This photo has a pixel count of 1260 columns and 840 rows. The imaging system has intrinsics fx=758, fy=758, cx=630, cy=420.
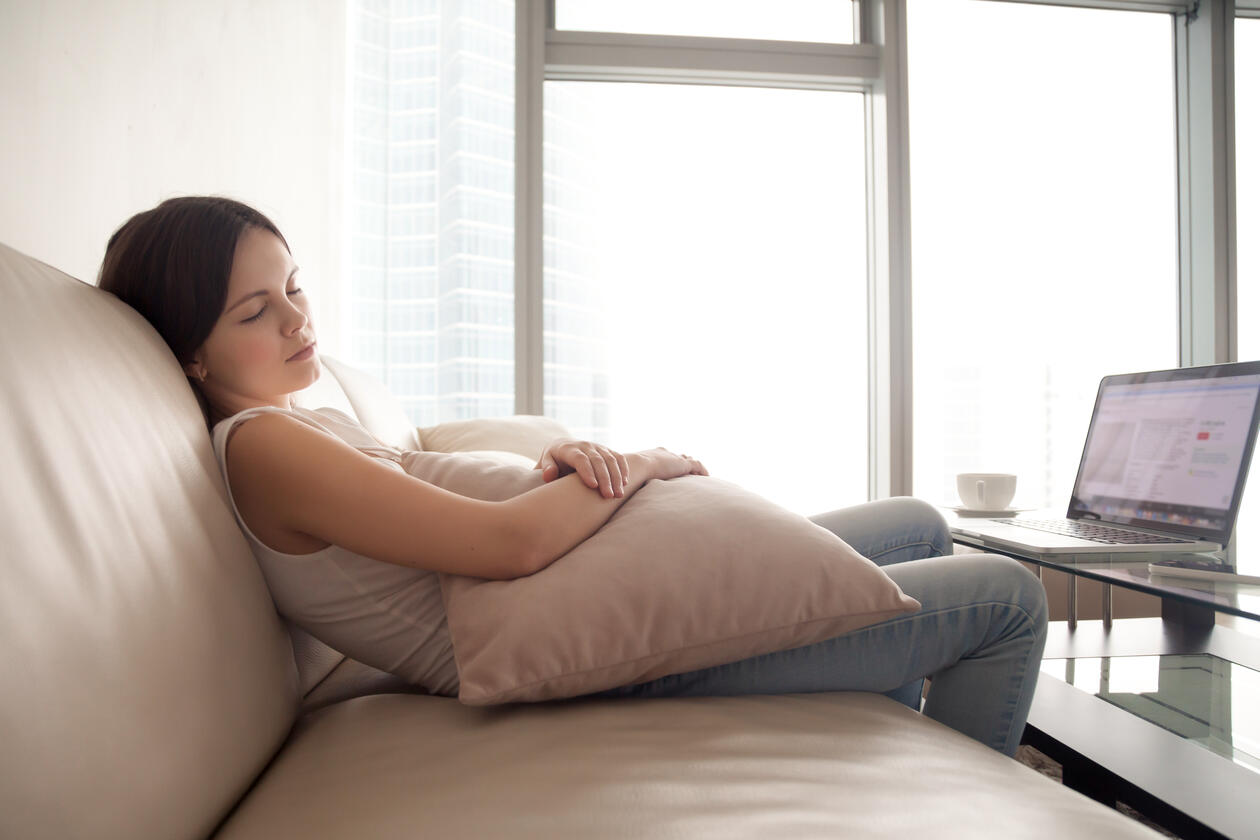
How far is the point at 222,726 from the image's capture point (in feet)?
1.84

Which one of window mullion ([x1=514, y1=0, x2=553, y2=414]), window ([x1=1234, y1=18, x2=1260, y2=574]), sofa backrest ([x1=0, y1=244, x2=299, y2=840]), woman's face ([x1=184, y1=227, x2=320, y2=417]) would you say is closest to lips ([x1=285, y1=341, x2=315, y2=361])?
woman's face ([x1=184, y1=227, x2=320, y2=417])

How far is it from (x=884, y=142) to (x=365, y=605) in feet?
9.09

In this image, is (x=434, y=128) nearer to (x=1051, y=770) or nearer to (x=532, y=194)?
(x=532, y=194)

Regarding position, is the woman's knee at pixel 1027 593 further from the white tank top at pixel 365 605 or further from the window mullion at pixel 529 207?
the window mullion at pixel 529 207

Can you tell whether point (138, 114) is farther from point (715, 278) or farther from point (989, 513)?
point (715, 278)

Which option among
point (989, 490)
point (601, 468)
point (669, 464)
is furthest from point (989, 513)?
point (601, 468)

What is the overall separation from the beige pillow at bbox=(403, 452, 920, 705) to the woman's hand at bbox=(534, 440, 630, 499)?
7 centimetres

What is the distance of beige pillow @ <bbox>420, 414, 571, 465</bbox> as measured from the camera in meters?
2.01

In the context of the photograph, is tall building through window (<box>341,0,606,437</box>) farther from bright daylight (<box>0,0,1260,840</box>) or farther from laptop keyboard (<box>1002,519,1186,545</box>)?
laptop keyboard (<box>1002,519,1186,545</box>)

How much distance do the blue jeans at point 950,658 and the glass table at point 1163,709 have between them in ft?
0.55

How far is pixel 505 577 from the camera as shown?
76 cm

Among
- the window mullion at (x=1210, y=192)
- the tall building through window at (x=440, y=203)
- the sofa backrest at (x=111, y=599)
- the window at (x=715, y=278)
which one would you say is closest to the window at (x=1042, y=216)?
the window mullion at (x=1210, y=192)

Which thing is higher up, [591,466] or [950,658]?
[591,466]

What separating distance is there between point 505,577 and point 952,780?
1.42 ft
